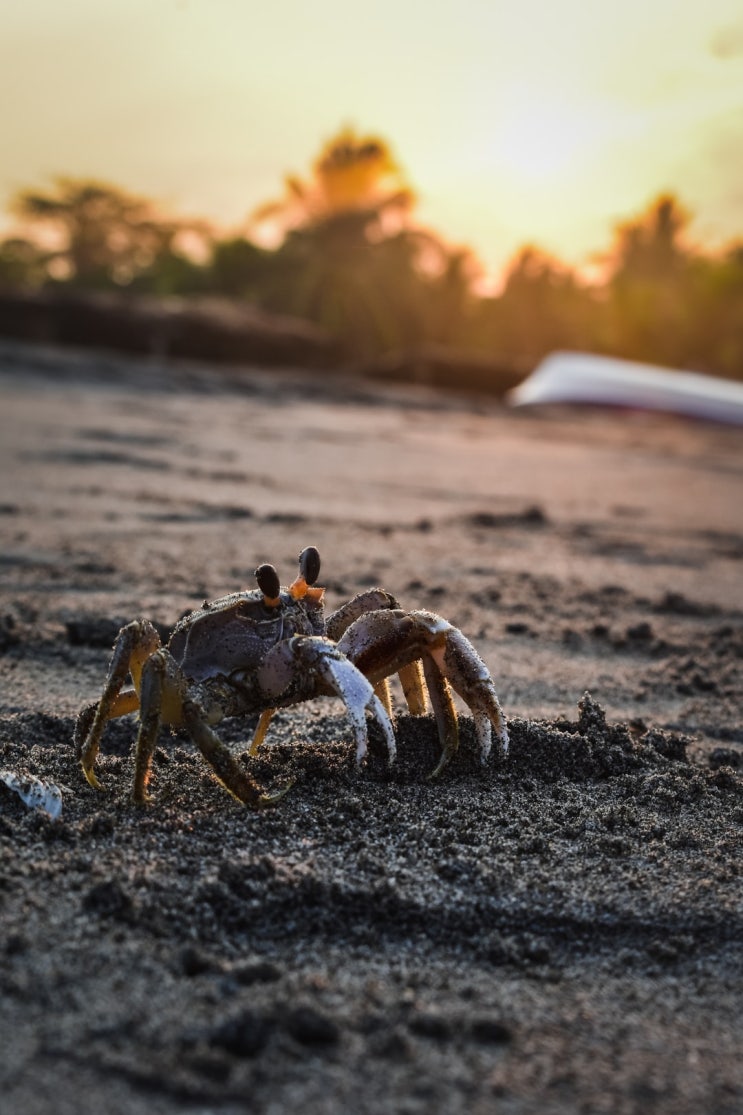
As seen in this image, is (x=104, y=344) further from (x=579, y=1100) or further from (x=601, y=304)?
(x=601, y=304)

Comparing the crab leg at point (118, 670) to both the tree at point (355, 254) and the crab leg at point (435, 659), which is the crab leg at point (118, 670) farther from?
the tree at point (355, 254)

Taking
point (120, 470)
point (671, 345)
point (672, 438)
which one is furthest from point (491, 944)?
point (671, 345)

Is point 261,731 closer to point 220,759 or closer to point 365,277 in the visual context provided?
point 220,759

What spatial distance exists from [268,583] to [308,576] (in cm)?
24

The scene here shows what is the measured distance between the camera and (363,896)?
2.26 metres

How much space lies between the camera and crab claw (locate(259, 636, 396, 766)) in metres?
2.54

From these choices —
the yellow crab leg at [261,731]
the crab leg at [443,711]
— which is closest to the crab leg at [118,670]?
the yellow crab leg at [261,731]

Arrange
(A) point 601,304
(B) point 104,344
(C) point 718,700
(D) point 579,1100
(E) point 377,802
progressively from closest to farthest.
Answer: (D) point 579,1100
(E) point 377,802
(C) point 718,700
(B) point 104,344
(A) point 601,304

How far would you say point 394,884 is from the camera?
7.56 feet

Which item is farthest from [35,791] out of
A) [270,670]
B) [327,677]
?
[327,677]

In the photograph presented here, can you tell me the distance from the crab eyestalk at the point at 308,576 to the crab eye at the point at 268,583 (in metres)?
0.08

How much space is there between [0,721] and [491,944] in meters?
1.66

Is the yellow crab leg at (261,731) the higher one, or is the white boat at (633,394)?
the white boat at (633,394)

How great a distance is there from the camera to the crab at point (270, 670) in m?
2.56
